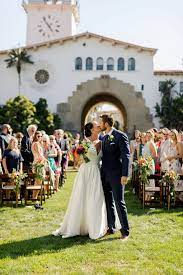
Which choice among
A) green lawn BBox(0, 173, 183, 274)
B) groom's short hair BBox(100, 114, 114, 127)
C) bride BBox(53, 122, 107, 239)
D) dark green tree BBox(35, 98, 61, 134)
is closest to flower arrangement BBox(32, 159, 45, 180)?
green lawn BBox(0, 173, 183, 274)

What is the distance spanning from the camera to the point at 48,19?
2469 inches

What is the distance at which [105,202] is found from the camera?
27.6 feet

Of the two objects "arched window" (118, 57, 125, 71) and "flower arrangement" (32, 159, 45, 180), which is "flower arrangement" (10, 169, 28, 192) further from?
"arched window" (118, 57, 125, 71)

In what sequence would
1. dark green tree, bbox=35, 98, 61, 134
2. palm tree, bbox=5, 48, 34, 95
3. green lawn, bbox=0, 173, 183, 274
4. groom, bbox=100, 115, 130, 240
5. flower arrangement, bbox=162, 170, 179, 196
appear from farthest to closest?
palm tree, bbox=5, 48, 34, 95, dark green tree, bbox=35, 98, 61, 134, flower arrangement, bbox=162, 170, 179, 196, groom, bbox=100, 115, 130, 240, green lawn, bbox=0, 173, 183, 274

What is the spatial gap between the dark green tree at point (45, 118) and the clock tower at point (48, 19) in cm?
2420

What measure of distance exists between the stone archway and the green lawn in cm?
3202

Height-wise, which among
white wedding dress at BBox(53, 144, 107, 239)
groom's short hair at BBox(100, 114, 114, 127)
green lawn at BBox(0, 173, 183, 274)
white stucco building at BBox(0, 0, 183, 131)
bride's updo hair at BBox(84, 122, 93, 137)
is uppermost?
white stucco building at BBox(0, 0, 183, 131)

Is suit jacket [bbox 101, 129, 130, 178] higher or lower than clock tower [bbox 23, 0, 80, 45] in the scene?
lower

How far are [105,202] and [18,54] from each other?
35324 mm

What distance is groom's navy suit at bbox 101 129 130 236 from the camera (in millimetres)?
7832

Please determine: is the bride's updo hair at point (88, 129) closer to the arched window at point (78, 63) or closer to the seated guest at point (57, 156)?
the seated guest at point (57, 156)

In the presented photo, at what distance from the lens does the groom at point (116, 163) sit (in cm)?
783

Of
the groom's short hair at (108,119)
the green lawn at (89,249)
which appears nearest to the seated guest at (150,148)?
the green lawn at (89,249)

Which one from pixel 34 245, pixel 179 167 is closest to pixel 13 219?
pixel 34 245
